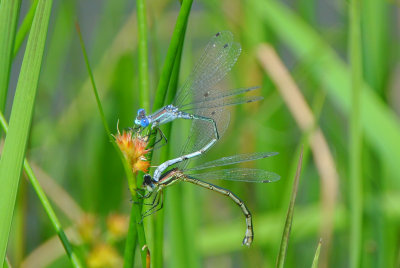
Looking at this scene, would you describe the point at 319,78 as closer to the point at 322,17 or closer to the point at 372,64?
the point at 372,64

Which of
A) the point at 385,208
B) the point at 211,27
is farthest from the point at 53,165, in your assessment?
the point at 385,208

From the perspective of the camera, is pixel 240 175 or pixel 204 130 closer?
pixel 204 130

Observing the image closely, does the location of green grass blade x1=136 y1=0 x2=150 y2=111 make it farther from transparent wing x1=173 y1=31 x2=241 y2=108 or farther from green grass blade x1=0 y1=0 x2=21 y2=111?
transparent wing x1=173 y1=31 x2=241 y2=108

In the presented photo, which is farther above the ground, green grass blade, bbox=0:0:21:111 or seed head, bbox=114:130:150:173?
green grass blade, bbox=0:0:21:111

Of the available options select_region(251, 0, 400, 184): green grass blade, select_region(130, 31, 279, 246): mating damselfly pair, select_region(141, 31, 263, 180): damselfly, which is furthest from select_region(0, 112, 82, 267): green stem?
select_region(251, 0, 400, 184): green grass blade

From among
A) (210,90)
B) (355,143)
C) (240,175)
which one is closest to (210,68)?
(210,90)

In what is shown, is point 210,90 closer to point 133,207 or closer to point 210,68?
point 210,68

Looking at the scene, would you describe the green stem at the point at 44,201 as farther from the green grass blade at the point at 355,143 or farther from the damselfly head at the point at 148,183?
the green grass blade at the point at 355,143
